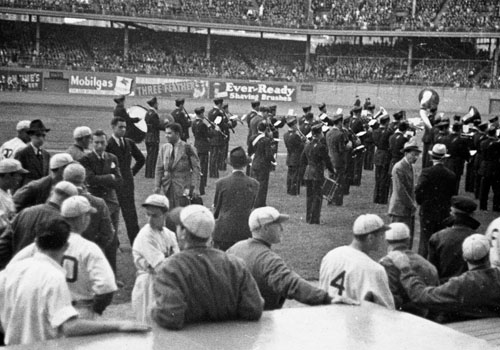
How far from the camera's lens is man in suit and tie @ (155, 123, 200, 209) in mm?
10578

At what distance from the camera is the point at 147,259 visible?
238 inches

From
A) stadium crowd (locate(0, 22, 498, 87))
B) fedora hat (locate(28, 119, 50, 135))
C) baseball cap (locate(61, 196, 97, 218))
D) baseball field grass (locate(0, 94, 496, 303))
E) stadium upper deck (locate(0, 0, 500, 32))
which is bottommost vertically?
baseball field grass (locate(0, 94, 496, 303))

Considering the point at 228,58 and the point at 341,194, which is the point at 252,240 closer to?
the point at 341,194

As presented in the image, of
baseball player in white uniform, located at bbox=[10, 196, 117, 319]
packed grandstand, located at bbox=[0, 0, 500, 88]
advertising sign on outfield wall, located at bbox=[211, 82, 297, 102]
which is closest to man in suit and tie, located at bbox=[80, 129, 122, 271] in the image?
baseball player in white uniform, located at bbox=[10, 196, 117, 319]

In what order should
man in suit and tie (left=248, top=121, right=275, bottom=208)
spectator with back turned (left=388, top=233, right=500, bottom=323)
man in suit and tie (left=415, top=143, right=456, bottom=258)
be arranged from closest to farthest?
spectator with back turned (left=388, top=233, right=500, bottom=323)
man in suit and tie (left=415, top=143, right=456, bottom=258)
man in suit and tie (left=248, top=121, right=275, bottom=208)

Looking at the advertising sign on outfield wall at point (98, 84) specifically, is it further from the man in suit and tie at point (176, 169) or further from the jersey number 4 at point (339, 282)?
the jersey number 4 at point (339, 282)

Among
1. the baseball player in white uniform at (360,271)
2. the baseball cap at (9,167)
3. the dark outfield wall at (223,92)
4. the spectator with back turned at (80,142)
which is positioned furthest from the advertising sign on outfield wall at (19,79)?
the baseball player in white uniform at (360,271)

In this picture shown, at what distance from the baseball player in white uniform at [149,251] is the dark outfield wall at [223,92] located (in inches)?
1395

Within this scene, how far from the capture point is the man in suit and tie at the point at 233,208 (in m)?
8.19

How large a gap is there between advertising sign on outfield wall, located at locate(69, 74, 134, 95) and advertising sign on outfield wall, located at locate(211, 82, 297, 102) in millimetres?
5498

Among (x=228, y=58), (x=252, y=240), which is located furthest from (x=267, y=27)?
(x=252, y=240)

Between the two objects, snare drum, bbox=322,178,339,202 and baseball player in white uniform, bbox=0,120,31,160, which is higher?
baseball player in white uniform, bbox=0,120,31,160

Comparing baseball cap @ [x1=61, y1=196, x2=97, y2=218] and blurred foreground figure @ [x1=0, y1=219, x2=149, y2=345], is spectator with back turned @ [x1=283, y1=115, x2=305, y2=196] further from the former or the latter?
blurred foreground figure @ [x1=0, y1=219, x2=149, y2=345]

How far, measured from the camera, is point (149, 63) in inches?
1813
